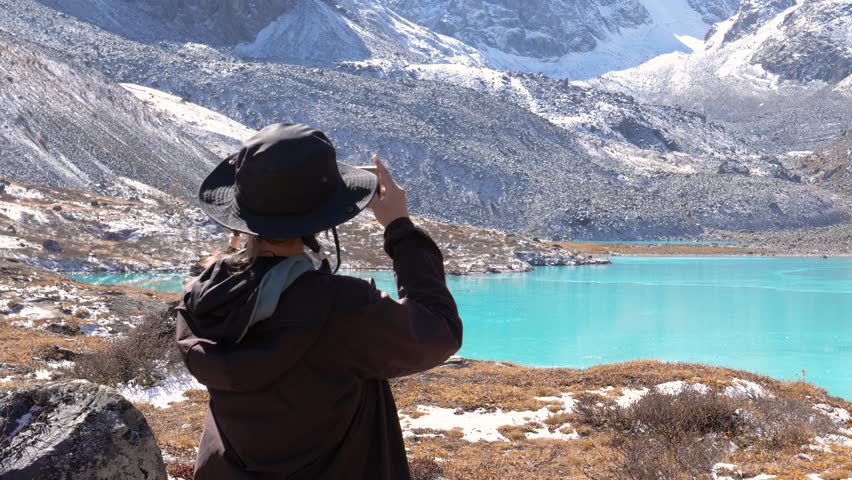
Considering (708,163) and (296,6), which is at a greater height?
(296,6)

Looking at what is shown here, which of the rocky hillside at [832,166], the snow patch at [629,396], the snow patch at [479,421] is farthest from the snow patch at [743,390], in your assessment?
the rocky hillside at [832,166]

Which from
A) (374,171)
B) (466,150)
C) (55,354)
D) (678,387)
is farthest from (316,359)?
(466,150)

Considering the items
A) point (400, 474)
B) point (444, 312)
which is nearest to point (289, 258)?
point (444, 312)

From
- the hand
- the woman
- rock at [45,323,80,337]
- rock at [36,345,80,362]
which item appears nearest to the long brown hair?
the woman

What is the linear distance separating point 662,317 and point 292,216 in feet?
133

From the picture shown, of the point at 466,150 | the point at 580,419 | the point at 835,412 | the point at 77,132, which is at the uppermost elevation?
the point at 466,150

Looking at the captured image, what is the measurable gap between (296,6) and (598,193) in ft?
286

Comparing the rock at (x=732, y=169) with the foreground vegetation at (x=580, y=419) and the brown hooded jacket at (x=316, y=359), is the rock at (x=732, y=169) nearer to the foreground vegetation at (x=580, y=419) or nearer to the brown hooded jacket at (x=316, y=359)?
the foreground vegetation at (x=580, y=419)

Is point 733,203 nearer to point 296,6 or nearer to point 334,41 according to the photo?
point 334,41

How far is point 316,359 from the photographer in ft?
7.66

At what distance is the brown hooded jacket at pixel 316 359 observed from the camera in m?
2.29

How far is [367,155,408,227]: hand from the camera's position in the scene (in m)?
2.56

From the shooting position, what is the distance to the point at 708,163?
14038cm

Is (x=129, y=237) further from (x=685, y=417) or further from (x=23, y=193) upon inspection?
(x=685, y=417)
